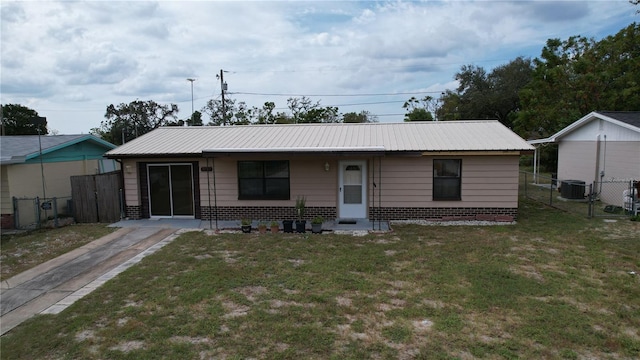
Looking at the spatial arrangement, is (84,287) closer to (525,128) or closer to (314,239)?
(314,239)

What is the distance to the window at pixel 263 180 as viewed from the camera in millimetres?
12039

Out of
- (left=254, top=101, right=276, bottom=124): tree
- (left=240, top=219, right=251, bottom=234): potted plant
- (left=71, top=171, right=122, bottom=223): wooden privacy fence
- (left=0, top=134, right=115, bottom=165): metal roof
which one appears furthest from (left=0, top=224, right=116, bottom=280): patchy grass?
(left=254, top=101, right=276, bottom=124): tree

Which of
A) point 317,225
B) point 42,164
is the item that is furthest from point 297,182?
point 42,164

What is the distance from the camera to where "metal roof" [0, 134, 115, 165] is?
1195cm

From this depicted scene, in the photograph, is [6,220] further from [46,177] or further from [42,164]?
[42,164]

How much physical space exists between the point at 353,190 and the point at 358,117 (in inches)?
1291

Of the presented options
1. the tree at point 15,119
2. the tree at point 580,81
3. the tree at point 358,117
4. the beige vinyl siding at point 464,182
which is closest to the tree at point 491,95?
the tree at point 358,117

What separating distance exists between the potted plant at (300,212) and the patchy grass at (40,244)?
532 centimetres

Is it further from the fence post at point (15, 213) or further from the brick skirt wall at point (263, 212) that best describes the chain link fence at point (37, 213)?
the brick skirt wall at point (263, 212)

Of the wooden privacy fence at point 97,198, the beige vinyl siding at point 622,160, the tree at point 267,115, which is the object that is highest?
the tree at point 267,115

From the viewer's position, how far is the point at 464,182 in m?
11.4

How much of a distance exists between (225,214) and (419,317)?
26.9 ft

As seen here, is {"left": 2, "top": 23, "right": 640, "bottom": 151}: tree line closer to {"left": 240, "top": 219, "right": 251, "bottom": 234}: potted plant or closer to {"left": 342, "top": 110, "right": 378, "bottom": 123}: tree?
{"left": 342, "top": 110, "right": 378, "bottom": 123}: tree

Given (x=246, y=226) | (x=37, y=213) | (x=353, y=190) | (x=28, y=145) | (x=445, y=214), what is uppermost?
(x=28, y=145)
